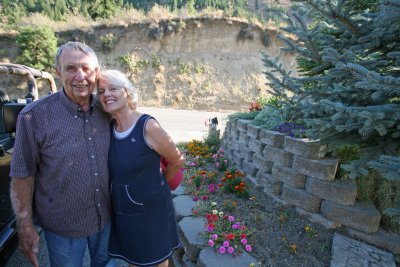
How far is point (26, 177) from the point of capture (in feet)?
5.27

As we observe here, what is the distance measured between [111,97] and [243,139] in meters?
2.86

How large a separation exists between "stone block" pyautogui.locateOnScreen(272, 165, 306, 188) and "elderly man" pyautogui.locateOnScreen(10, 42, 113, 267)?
1.99 meters

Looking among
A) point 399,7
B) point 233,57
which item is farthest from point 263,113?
point 233,57

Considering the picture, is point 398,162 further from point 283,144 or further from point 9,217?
point 9,217

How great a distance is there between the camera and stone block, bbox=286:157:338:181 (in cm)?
265

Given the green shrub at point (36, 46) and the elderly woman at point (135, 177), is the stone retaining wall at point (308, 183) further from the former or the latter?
the green shrub at point (36, 46)

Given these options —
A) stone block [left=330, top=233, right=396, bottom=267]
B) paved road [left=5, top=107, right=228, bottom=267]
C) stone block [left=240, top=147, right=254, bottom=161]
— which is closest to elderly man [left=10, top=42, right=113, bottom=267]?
stone block [left=330, top=233, right=396, bottom=267]

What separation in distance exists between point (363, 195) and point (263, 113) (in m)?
1.93

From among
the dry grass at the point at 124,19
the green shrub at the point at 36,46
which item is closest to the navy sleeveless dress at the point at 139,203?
the green shrub at the point at 36,46

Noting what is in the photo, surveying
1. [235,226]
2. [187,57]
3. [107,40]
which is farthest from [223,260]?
[107,40]

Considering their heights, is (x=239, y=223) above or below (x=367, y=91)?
below

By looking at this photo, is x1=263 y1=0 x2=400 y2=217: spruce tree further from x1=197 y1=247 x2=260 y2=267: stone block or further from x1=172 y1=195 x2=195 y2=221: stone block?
x1=172 y1=195 x2=195 y2=221: stone block

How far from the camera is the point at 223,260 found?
2.37 m

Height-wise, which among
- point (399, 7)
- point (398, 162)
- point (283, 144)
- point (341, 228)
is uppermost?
point (399, 7)
